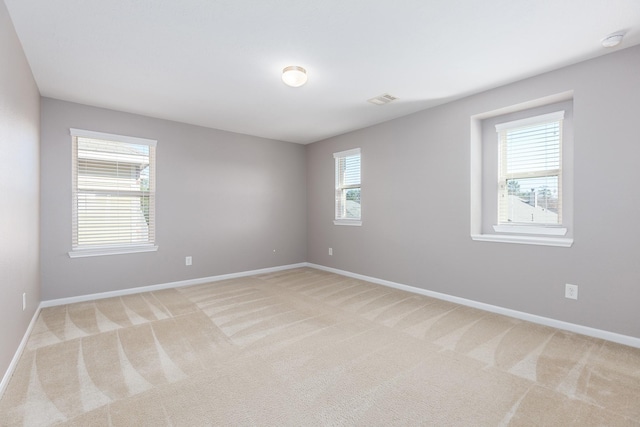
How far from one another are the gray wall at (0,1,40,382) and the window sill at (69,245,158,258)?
Result: 0.56 meters

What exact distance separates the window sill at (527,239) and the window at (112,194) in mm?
4357

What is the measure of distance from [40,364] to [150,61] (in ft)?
8.57

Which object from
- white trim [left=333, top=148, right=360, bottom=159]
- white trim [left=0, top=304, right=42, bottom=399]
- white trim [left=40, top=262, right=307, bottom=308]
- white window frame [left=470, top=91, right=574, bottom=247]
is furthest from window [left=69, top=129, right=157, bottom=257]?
white window frame [left=470, top=91, right=574, bottom=247]

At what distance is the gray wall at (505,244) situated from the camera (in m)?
2.51

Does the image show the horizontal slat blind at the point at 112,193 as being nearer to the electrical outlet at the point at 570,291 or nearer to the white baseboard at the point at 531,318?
the white baseboard at the point at 531,318

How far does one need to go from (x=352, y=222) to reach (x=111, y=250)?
354cm

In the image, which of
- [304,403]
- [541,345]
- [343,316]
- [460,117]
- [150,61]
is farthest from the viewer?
[460,117]

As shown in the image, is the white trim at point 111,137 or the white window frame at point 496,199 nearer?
Answer: the white window frame at point 496,199

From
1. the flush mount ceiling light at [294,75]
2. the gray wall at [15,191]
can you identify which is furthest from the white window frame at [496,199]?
the gray wall at [15,191]

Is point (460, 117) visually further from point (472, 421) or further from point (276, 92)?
point (472, 421)

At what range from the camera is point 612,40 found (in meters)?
2.31

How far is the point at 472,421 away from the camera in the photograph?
1631mm

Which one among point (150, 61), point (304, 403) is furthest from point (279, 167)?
point (304, 403)

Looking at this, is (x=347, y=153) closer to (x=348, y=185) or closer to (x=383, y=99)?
(x=348, y=185)
